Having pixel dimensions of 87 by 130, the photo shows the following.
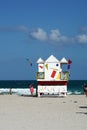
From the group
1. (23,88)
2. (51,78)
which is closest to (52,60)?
(51,78)

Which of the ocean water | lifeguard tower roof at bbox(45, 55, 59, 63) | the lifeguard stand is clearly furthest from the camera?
the ocean water

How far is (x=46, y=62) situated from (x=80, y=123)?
19139 mm

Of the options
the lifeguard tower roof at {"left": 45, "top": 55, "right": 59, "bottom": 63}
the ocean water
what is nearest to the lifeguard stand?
the lifeguard tower roof at {"left": 45, "top": 55, "right": 59, "bottom": 63}

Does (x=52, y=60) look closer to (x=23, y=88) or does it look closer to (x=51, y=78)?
(x=51, y=78)

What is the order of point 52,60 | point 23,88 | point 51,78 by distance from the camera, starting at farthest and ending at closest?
point 23,88, point 52,60, point 51,78

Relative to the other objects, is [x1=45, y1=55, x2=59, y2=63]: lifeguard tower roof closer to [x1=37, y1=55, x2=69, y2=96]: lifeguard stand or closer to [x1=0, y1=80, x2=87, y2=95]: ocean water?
[x1=37, y1=55, x2=69, y2=96]: lifeguard stand

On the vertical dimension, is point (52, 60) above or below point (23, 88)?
above

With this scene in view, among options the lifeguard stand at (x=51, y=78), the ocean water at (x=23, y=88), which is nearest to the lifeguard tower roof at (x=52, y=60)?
the lifeguard stand at (x=51, y=78)

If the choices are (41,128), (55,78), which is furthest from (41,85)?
(41,128)

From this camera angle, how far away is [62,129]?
532 inches

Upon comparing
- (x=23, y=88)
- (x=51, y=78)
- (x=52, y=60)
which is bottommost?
(x=51, y=78)

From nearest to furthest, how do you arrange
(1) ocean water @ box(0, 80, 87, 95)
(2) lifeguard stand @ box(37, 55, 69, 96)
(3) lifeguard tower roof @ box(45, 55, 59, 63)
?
(2) lifeguard stand @ box(37, 55, 69, 96) → (3) lifeguard tower roof @ box(45, 55, 59, 63) → (1) ocean water @ box(0, 80, 87, 95)

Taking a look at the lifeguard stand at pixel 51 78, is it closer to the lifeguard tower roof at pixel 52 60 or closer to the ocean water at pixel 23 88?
the lifeguard tower roof at pixel 52 60

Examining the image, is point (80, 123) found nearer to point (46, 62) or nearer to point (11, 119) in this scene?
point (11, 119)
